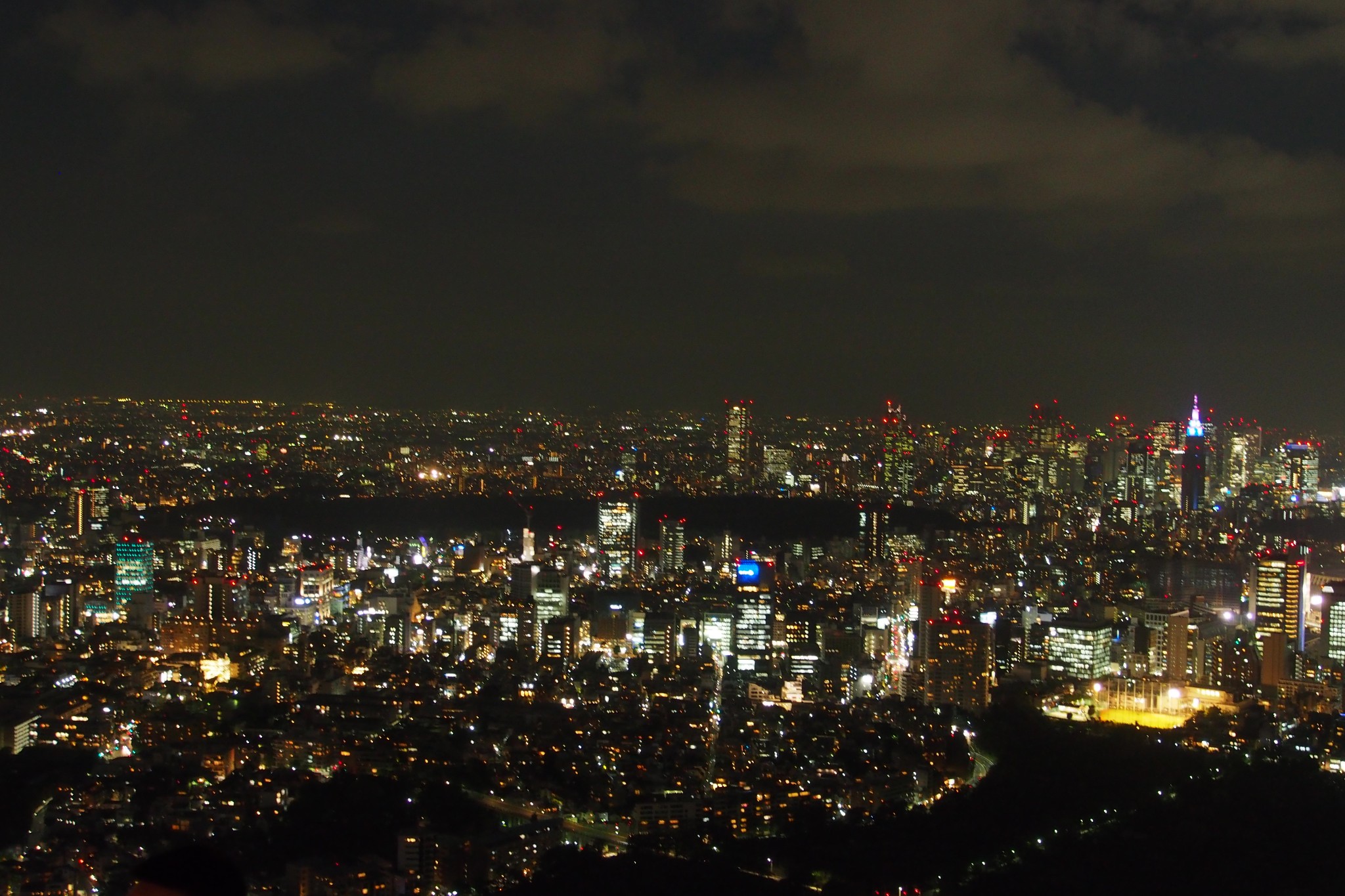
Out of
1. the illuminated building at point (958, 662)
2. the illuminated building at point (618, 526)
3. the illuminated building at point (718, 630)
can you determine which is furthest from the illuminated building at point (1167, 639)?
the illuminated building at point (618, 526)

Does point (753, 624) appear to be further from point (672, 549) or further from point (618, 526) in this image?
point (618, 526)

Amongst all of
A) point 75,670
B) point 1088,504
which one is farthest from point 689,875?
point 1088,504

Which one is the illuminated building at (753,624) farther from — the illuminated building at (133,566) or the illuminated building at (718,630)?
the illuminated building at (133,566)

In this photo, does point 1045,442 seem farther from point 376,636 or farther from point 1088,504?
point 376,636

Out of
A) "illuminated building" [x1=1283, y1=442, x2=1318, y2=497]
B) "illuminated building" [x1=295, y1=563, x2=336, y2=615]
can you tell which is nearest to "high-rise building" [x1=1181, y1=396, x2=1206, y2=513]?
"illuminated building" [x1=1283, y1=442, x2=1318, y2=497]

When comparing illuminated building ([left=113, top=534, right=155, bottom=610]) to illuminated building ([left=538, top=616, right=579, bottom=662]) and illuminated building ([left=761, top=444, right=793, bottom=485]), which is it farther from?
illuminated building ([left=761, top=444, right=793, bottom=485])
